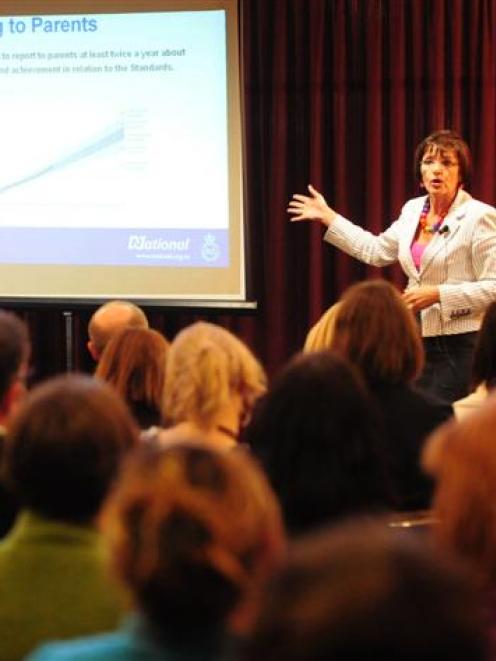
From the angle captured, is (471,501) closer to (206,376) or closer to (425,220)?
(206,376)

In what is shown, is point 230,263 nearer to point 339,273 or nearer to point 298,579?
point 339,273

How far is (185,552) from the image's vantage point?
1.13 meters

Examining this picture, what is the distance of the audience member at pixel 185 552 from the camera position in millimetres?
1112

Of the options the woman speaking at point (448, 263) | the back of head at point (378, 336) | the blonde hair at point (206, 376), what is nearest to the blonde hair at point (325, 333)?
the back of head at point (378, 336)

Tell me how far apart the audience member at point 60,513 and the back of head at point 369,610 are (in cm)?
86

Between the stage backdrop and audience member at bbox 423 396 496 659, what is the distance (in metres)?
4.06

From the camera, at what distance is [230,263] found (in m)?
4.98

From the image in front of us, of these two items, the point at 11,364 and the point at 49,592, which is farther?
the point at 11,364

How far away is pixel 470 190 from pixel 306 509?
3770mm

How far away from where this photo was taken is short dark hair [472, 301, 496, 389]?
10.5 feet

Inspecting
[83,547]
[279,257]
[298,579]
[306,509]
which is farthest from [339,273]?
[298,579]

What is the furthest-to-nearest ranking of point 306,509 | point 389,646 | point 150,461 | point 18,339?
point 18,339 → point 306,509 → point 150,461 → point 389,646

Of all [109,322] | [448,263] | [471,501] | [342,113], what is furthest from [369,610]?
[342,113]

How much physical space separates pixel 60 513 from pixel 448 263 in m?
3.00
